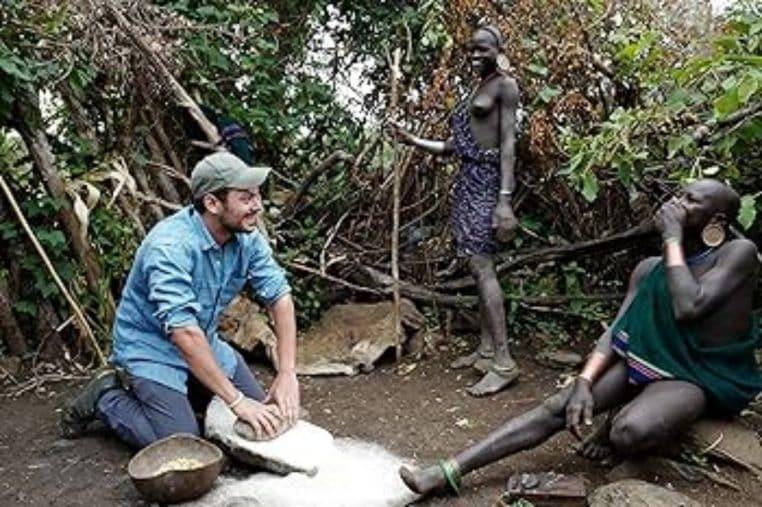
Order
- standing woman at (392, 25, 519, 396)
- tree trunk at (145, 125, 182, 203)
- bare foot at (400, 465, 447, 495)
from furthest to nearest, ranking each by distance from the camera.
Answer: tree trunk at (145, 125, 182, 203) < standing woman at (392, 25, 519, 396) < bare foot at (400, 465, 447, 495)

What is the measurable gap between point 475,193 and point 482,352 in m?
0.84

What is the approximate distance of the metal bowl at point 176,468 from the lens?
9.55ft

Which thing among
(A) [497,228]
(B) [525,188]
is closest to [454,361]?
(A) [497,228]

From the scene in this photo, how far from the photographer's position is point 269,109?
5477mm

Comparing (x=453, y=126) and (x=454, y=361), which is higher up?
(x=453, y=126)

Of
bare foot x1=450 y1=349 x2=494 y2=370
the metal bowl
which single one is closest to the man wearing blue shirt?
the metal bowl

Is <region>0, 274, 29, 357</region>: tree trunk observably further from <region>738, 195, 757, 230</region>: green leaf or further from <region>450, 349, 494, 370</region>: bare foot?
<region>738, 195, 757, 230</region>: green leaf

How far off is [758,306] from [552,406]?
1884 millimetres

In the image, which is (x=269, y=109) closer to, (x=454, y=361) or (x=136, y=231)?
(x=136, y=231)

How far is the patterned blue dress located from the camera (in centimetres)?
421

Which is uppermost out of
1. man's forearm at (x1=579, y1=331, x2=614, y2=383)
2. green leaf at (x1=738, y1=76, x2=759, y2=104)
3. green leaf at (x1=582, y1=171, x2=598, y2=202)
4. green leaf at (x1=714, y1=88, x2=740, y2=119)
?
green leaf at (x1=738, y1=76, x2=759, y2=104)

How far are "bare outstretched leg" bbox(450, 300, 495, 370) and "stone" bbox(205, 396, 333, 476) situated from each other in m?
1.29

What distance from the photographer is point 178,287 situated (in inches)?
126

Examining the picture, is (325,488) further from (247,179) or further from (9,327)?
(9,327)
